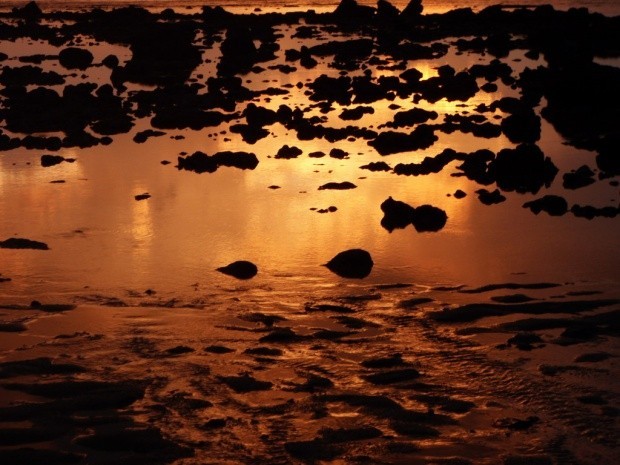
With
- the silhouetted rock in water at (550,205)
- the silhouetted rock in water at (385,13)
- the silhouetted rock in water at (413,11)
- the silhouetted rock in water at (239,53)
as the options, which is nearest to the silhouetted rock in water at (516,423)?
the silhouetted rock in water at (550,205)

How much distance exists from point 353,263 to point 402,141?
11376mm

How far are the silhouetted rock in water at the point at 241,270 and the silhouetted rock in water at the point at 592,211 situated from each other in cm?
797

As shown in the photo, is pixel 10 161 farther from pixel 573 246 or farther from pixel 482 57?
pixel 482 57

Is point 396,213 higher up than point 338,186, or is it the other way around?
point 338,186

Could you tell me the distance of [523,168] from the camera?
25625 mm

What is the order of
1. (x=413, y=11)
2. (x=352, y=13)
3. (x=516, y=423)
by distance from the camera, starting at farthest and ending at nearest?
(x=352, y=13) → (x=413, y=11) → (x=516, y=423)

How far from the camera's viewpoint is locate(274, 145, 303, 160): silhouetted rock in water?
93.2 feet

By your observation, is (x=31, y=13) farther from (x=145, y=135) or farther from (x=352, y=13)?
→ (x=145, y=135)

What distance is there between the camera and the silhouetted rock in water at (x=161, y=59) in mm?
43969

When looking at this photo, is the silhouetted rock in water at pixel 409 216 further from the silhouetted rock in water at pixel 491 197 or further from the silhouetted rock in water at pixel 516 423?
the silhouetted rock in water at pixel 516 423

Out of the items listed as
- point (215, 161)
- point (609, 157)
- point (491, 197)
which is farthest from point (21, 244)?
point (609, 157)

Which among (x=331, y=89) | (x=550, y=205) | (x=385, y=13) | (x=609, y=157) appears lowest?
(x=550, y=205)

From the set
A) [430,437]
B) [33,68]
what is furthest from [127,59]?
[430,437]

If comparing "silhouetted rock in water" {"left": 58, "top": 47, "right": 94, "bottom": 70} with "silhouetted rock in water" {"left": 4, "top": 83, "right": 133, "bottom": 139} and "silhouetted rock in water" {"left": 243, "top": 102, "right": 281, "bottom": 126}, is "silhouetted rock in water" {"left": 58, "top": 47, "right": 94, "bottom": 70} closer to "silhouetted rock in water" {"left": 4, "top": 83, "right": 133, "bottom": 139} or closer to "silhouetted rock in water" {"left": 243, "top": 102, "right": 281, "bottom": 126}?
"silhouetted rock in water" {"left": 4, "top": 83, "right": 133, "bottom": 139}
